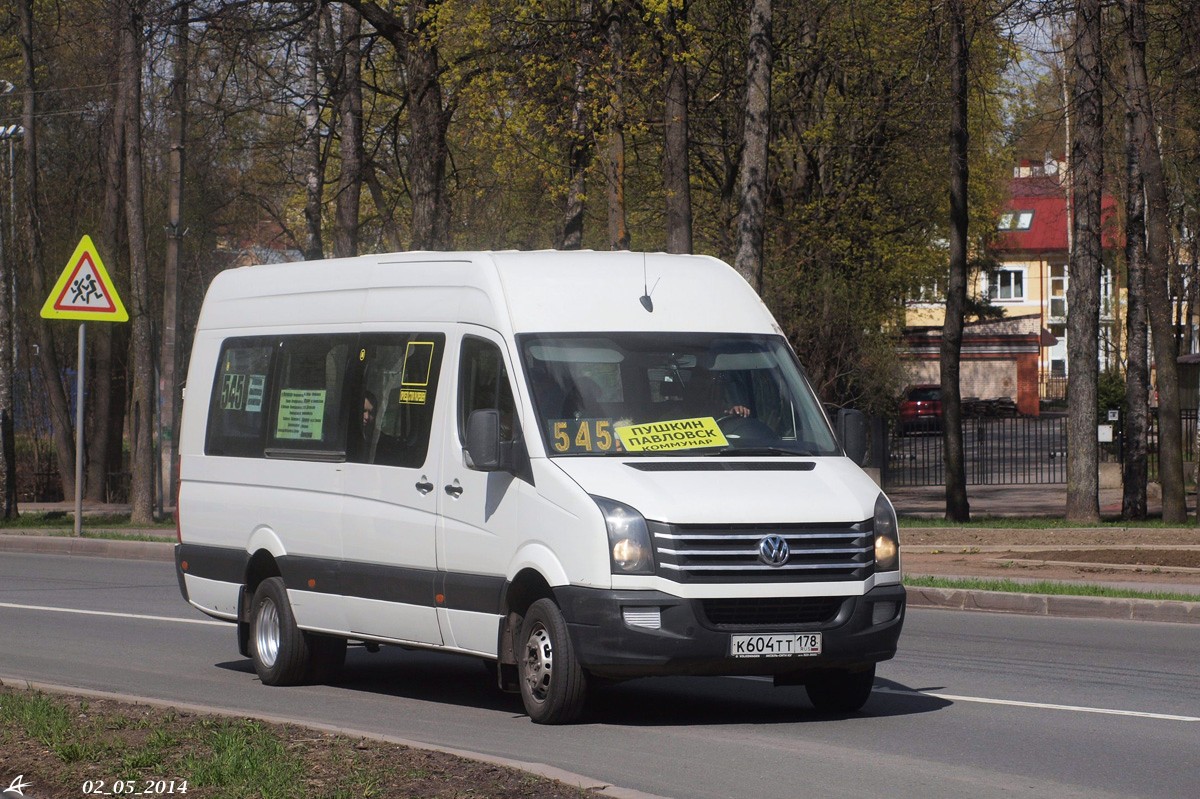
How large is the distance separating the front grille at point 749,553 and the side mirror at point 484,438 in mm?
1075

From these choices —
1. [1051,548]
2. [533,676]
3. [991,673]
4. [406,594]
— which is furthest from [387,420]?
[1051,548]

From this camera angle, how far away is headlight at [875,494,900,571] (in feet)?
29.1

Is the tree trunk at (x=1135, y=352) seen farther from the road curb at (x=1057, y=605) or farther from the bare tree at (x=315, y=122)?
the bare tree at (x=315, y=122)

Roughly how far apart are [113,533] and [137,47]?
6.97m

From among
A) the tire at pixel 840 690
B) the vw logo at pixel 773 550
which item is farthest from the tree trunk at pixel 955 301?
the vw logo at pixel 773 550

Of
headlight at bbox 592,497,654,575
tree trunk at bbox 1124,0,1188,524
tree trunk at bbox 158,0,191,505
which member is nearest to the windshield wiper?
headlight at bbox 592,497,654,575

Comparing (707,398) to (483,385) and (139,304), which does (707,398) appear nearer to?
(483,385)

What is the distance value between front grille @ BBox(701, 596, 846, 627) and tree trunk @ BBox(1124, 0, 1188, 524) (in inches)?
614

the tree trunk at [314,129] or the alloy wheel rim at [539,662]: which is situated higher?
the tree trunk at [314,129]

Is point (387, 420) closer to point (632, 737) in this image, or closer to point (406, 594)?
point (406, 594)

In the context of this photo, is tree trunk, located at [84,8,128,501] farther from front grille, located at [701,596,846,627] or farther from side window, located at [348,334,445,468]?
front grille, located at [701,596,846,627]

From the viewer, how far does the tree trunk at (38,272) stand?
97.6 feet

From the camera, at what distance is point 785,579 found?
8531 mm

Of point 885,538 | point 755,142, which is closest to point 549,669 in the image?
point 885,538
